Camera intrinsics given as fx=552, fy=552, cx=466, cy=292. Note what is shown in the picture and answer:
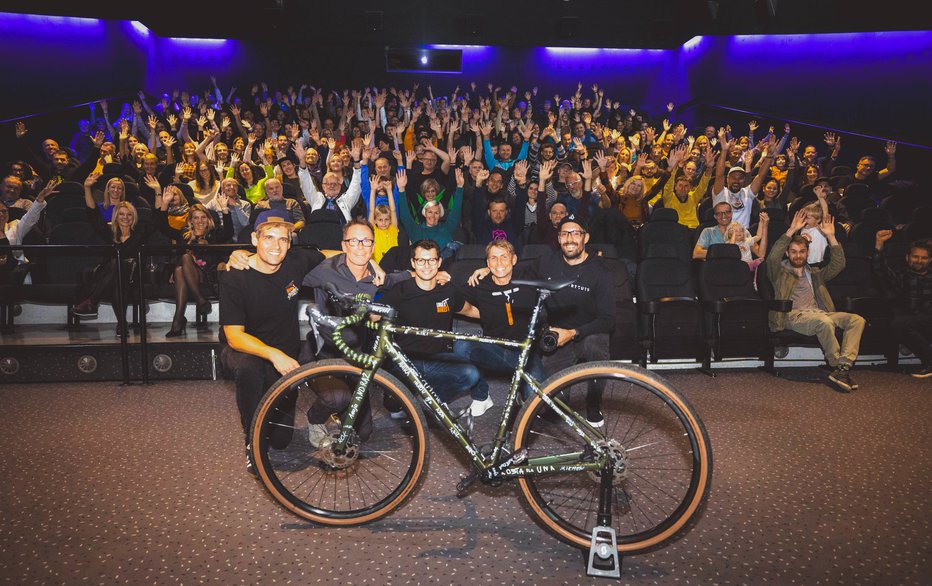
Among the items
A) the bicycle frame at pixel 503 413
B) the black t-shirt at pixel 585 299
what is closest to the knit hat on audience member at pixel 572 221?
the black t-shirt at pixel 585 299

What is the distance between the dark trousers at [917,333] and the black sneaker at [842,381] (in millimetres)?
920

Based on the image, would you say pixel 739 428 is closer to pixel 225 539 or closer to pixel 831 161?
pixel 225 539

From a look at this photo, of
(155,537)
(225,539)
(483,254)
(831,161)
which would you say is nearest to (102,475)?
(155,537)

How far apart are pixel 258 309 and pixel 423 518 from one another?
1.30 m

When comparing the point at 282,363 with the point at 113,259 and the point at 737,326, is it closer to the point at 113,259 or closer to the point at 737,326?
the point at 113,259

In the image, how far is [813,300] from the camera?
16.4 feet

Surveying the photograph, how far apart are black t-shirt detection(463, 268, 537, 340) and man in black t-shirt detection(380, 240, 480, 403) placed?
196 millimetres

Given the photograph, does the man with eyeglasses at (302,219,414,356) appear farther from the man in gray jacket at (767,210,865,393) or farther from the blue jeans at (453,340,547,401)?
the man in gray jacket at (767,210,865,393)

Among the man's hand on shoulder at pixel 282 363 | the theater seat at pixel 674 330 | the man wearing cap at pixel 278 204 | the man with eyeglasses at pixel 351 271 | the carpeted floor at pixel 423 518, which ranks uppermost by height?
the man wearing cap at pixel 278 204

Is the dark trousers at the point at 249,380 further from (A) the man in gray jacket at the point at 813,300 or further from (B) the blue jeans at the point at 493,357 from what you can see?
(A) the man in gray jacket at the point at 813,300

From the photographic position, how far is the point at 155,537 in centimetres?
226

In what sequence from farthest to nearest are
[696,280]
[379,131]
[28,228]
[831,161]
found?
[379,131], [831,161], [28,228], [696,280]

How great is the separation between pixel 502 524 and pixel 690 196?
608cm

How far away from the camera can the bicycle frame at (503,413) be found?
2094 millimetres
